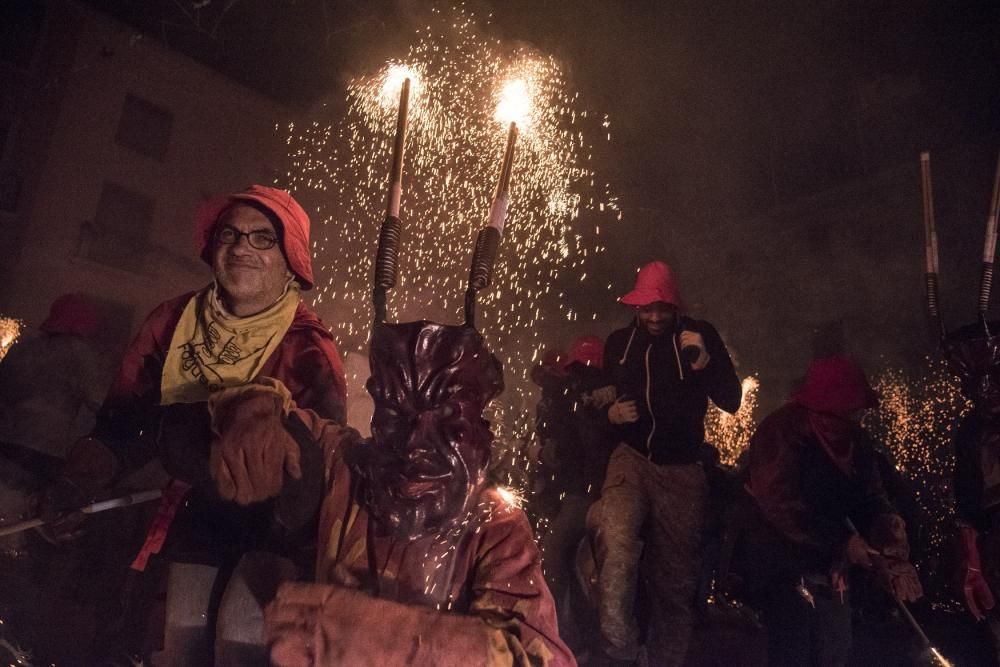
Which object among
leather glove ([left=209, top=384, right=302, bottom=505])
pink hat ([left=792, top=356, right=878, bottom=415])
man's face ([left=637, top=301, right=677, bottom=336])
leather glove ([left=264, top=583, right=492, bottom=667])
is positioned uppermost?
man's face ([left=637, top=301, right=677, bottom=336])

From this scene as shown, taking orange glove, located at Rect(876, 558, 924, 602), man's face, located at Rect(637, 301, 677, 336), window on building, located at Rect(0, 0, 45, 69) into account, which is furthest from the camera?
window on building, located at Rect(0, 0, 45, 69)

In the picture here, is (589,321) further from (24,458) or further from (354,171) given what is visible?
(24,458)

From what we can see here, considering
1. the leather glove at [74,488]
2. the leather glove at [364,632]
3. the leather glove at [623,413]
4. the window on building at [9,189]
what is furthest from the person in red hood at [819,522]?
the window on building at [9,189]

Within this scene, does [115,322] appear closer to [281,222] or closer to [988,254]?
[281,222]

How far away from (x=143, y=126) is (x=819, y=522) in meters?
9.64

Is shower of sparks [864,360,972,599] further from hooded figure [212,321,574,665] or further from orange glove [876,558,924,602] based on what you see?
hooded figure [212,321,574,665]

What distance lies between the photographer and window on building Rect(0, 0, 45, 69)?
7727mm

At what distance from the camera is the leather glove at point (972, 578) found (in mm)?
3770

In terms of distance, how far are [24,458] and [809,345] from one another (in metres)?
10.2

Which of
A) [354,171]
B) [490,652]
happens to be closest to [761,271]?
[354,171]

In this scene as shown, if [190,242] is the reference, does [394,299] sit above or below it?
below

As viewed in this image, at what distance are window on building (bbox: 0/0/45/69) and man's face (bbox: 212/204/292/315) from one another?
6.84m

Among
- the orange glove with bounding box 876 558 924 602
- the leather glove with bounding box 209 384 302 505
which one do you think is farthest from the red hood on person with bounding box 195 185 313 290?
the orange glove with bounding box 876 558 924 602

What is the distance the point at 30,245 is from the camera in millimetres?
7895
